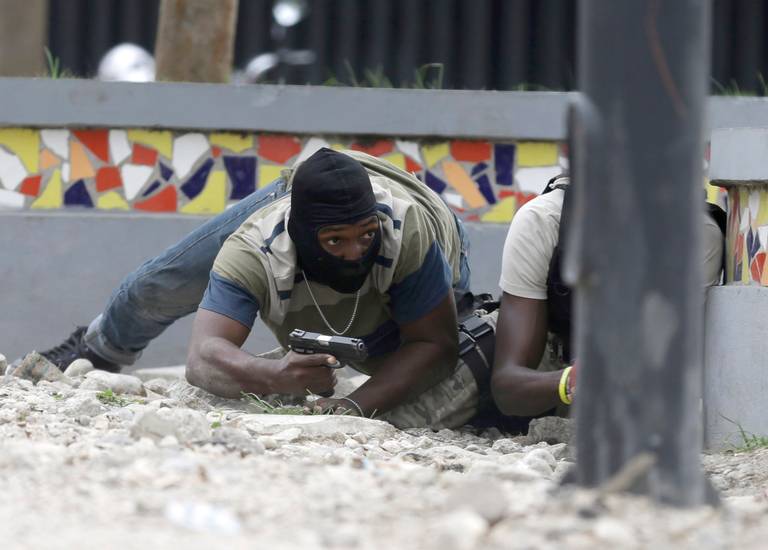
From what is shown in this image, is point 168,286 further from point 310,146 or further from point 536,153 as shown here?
point 536,153

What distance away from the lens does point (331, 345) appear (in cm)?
355

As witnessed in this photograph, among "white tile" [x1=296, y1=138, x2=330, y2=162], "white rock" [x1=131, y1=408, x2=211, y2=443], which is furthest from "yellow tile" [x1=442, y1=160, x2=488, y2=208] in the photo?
"white rock" [x1=131, y1=408, x2=211, y2=443]

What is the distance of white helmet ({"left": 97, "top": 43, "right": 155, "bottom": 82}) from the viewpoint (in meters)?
6.73

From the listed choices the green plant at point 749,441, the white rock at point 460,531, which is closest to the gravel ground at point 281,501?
the white rock at point 460,531

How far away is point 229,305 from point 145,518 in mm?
1855

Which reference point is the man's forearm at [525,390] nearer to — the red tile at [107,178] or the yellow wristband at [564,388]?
the yellow wristband at [564,388]

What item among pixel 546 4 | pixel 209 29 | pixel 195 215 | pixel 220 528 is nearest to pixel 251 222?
pixel 195 215

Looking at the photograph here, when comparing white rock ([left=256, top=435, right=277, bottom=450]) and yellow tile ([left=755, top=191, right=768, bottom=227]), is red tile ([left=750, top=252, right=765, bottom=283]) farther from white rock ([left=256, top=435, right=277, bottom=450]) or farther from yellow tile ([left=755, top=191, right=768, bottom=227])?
white rock ([left=256, top=435, right=277, bottom=450])

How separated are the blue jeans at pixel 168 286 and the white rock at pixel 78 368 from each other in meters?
0.06

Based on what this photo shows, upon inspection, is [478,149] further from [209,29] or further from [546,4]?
[546,4]

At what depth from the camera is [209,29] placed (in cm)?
530

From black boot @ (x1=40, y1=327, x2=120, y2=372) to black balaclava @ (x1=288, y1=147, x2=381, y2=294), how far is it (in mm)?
1174

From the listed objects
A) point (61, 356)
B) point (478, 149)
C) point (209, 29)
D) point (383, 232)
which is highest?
point (209, 29)

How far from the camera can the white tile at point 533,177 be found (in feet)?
16.0
